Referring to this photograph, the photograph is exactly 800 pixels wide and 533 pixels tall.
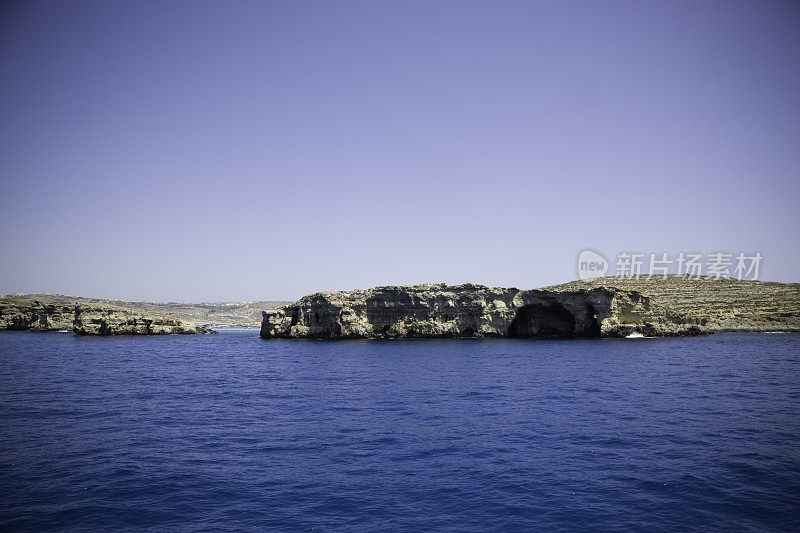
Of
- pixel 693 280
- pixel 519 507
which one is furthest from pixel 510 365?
pixel 693 280

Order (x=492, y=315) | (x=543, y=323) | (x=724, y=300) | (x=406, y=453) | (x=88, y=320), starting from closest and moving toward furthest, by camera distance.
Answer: (x=406, y=453) < (x=492, y=315) < (x=543, y=323) < (x=88, y=320) < (x=724, y=300)

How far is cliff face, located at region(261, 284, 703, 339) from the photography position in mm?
74812

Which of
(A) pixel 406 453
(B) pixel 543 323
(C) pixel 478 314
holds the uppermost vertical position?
(C) pixel 478 314

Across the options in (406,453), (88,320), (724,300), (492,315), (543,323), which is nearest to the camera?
(406,453)

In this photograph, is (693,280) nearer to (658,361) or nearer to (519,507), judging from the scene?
(658,361)

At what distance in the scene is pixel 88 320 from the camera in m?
93.0

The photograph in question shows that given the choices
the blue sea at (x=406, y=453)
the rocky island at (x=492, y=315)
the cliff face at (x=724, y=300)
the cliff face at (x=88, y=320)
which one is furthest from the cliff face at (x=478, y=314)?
the blue sea at (x=406, y=453)

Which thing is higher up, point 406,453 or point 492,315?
point 492,315

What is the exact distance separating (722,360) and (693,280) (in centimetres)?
10166

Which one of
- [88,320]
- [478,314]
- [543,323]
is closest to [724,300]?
[543,323]

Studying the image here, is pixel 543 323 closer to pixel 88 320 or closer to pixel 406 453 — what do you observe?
pixel 406 453

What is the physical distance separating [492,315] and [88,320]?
278ft

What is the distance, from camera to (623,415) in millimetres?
23172

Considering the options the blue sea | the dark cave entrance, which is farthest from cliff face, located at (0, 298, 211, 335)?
the dark cave entrance
